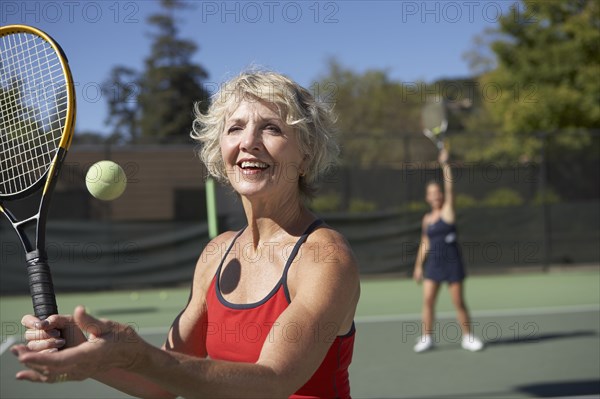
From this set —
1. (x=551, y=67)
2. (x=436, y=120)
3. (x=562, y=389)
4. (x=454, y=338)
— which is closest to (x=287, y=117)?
(x=562, y=389)

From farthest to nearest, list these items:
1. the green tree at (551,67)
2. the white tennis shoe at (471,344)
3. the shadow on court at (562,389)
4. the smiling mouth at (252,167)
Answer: the green tree at (551,67) → the white tennis shoe at (471,344) → the shadow on court at (562,389) → the smiling mouth at (252,167)

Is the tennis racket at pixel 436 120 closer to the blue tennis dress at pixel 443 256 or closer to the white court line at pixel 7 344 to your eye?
the blue tennis dress at pixel 443 256

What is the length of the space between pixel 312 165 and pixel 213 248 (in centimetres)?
45

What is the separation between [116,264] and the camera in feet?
37.8

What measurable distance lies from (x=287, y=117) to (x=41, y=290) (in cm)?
85

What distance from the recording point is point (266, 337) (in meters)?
1.88

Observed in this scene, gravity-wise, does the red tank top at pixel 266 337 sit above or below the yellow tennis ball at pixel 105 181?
below

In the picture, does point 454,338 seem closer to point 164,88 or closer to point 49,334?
point 49,334

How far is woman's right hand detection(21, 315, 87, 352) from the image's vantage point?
1.73 meters

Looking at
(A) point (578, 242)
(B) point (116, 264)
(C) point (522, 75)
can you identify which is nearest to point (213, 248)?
(B) point (116, 264)

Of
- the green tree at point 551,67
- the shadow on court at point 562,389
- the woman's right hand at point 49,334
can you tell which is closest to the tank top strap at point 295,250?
the woman's right hand at point 49,334

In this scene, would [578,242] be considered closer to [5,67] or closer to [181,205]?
[181,205]

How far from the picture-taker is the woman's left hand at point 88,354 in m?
1.29

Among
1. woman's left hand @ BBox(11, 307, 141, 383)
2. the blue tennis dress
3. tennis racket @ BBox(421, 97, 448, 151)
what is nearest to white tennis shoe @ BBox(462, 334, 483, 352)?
the blue tennis dress
